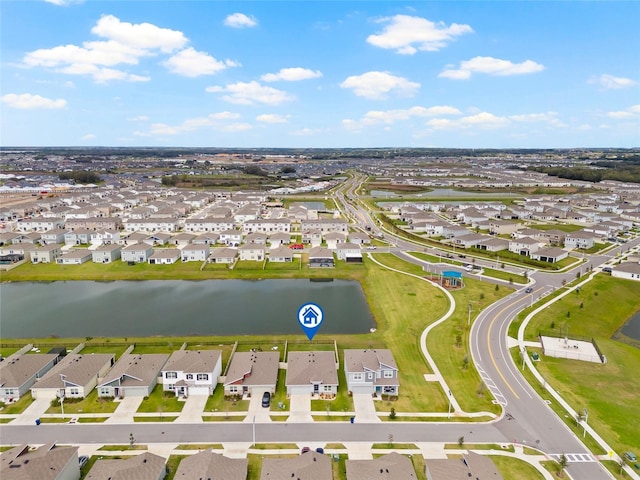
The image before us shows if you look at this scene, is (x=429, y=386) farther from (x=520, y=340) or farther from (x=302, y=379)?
(x=520, y=340)

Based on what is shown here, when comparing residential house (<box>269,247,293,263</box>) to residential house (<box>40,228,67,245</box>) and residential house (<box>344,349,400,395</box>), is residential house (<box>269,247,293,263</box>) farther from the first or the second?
residential house (<box>40,228,67,245</box>)

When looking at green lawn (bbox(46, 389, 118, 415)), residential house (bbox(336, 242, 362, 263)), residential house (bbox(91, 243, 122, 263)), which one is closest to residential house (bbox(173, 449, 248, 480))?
green lawn (bbox(46, 389, 118, 415))

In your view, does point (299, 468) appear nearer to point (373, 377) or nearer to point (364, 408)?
point (364, 408)

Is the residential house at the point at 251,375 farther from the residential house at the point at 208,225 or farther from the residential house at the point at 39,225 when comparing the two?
the residential house at the point at 39,225

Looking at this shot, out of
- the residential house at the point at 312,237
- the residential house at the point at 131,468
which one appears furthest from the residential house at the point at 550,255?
the residential house at the point at 131,468

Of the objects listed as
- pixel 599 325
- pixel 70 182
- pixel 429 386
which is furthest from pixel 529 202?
pixel 70 182

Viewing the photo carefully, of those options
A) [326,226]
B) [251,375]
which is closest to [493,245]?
[326,226]
